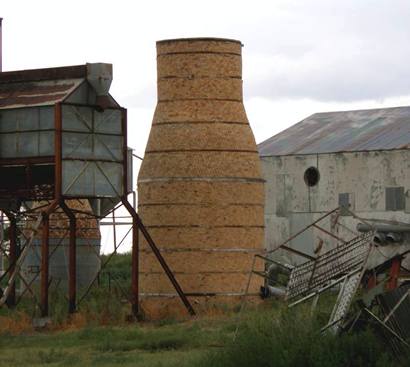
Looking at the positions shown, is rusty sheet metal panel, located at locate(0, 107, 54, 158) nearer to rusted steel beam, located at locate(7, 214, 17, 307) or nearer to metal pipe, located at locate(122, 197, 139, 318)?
metal pipe, located at locate(122, 197, 139, 318)

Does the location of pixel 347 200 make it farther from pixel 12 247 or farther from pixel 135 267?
pixel 12 247

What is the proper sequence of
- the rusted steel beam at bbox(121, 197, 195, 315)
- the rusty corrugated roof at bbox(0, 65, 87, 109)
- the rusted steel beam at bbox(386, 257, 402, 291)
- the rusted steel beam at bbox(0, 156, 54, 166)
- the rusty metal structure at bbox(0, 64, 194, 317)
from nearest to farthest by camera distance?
the rusted steel beam at bbox(386, 257, 402, 291), the rusty metal structure at bbox(0, 64, 194, 317), the rusted steel beam at bbox(0, 156, 54, 166), the rusty corrugated roof at bbox(0, 65, 87, 109), the rusted steel beam at bbox(121, 197, 195, 315)

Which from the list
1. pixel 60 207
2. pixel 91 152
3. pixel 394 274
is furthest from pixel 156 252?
pixel 394 274

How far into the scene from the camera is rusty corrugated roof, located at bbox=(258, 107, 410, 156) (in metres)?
44.2

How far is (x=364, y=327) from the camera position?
2170cm

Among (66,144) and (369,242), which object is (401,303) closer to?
(369,242)

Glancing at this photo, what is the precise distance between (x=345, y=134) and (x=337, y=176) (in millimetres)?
2618

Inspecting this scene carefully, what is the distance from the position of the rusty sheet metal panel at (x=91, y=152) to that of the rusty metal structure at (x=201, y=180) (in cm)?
210

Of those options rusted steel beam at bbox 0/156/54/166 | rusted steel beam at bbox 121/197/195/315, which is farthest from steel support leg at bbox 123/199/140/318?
rusted steel beam at bbox 0/156/54/166

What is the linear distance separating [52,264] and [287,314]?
1043 inches

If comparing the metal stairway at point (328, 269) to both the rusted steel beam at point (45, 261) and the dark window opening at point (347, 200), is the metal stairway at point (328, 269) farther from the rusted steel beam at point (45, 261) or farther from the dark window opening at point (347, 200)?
the dark window opening at point (347, 200)

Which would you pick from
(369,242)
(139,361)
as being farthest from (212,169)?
(369,242)

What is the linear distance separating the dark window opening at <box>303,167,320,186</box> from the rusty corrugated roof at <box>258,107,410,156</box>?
1.85 ft

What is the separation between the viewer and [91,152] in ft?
113
